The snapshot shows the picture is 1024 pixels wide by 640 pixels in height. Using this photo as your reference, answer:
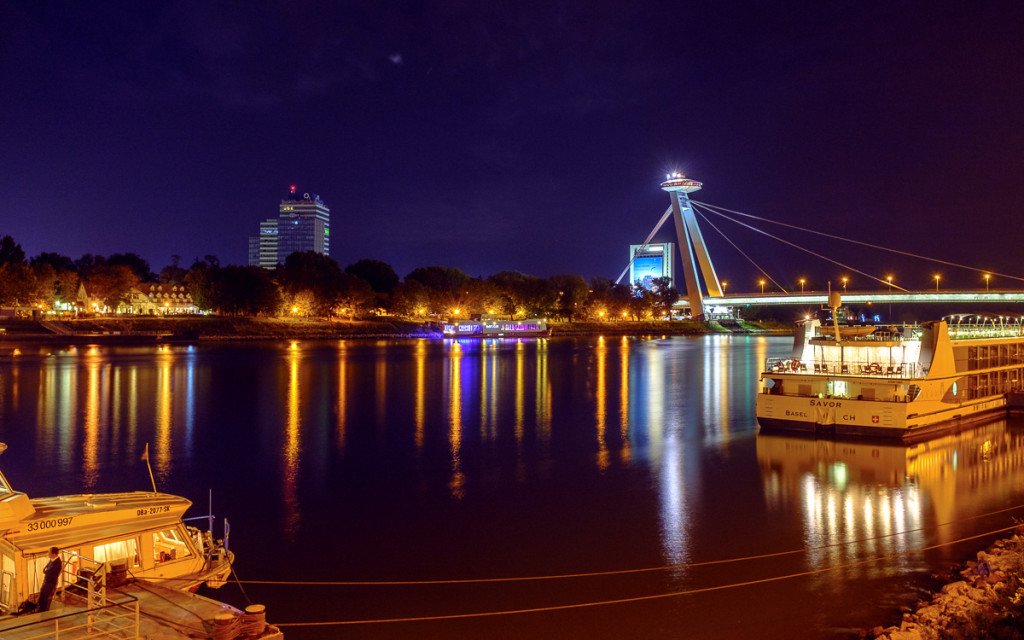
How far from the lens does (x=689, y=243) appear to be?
93.9 m

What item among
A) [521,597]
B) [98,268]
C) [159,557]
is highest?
[98,268]

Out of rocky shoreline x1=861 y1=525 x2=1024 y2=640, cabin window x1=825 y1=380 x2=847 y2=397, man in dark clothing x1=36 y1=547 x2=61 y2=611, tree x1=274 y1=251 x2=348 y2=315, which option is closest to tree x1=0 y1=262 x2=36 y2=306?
tree x1=274 y1=251 x2=348 y2=315

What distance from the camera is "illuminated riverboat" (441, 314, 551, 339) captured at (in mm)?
89812

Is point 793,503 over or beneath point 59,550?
beneath

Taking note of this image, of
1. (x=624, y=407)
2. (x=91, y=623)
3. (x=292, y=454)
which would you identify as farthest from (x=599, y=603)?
(x=624, y=407)

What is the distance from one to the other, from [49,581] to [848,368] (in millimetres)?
18649

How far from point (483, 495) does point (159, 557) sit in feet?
24.6

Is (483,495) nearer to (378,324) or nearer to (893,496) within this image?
(893,496)

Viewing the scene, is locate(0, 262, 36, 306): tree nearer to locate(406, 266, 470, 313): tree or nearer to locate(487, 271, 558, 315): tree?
locate(406, 266, 470, 313): tree

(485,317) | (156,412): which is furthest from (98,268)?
(156,412)

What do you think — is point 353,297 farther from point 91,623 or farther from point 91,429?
point 91,623

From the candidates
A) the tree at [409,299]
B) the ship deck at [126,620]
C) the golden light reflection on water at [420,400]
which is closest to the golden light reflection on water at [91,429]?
the golden light reflection on water at [420,400]

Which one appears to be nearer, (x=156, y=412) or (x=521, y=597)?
(x=521, y=597)

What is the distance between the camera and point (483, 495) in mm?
14242
